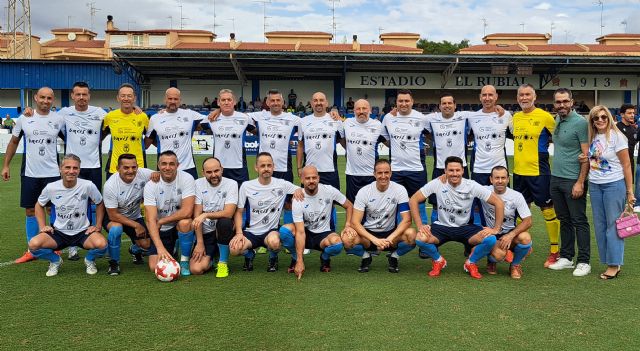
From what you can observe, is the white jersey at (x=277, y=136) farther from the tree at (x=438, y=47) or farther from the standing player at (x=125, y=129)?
the tree at (x=438, y=47)

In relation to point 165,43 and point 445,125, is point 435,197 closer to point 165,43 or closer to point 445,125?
point 445,125

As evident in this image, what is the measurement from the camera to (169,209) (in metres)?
5.16

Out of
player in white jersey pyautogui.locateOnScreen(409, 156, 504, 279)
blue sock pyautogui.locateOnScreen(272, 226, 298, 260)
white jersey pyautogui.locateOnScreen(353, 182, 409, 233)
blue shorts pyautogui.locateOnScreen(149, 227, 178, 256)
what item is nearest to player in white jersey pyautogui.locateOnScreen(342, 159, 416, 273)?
white jersey pyautogui.locateOnScreen(353, 182, 409, 233)

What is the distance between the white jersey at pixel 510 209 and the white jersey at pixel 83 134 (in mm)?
4171

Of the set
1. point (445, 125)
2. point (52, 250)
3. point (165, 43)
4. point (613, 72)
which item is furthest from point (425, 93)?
point (52, 250)

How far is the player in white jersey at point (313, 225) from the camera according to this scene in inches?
196

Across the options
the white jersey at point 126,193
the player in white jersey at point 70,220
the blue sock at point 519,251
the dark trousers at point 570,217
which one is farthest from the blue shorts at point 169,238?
the dark trousers at point 570,217

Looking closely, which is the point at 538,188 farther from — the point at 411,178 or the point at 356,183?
the point at 356,183

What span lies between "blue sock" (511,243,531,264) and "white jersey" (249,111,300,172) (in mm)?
2705

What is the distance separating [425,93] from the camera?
30.4 m

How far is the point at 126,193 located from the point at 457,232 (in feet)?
10.5

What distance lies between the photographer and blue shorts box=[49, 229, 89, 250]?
4.95 metres

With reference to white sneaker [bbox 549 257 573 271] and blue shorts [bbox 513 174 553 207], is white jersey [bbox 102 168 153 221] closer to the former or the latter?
blue shorts [bbox 513 174 553 207]

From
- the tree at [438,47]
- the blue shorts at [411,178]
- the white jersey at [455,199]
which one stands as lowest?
the white jersey at [455,199]
